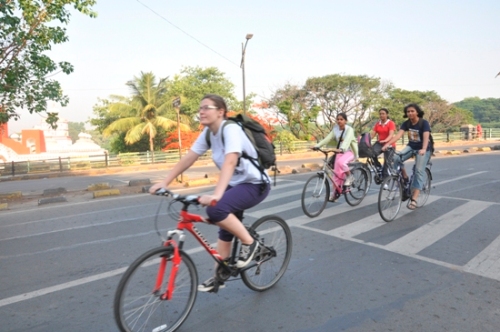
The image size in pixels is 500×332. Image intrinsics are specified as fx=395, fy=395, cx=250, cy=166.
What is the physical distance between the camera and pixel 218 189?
2.85 meters

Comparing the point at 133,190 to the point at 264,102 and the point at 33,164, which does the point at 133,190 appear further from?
the point at 264,102

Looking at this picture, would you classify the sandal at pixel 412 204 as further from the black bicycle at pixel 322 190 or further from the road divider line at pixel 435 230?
the black bicycle at pixel 322 190

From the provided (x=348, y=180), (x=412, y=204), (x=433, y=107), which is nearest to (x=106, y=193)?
(x=348, y=180)

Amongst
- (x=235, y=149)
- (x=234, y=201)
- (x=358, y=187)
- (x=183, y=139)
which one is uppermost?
(x=183, y=139)

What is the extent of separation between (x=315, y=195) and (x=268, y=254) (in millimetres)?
3220

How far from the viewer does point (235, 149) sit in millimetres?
2936

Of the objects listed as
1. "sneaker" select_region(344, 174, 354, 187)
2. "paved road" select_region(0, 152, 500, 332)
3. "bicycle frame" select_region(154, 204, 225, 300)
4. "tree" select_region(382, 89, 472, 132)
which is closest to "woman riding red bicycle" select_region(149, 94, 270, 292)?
"bicycle frame" select_region(154, 204, 225, 300)

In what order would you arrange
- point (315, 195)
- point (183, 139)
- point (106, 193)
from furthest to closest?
point (183, 139) < point (106, 193) < point (315, 195)

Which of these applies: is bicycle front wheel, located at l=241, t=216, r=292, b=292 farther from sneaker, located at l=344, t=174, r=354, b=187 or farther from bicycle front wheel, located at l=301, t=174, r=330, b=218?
sneaker, located at l=344, t=174, r=354, b=187

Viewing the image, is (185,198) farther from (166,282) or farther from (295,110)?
(295,110)

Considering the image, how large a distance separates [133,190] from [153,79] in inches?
838

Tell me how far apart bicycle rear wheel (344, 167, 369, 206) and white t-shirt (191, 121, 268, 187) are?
4533mm

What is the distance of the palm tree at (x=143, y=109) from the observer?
29312 millimetres

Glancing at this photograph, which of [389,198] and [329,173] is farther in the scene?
[329,173]
